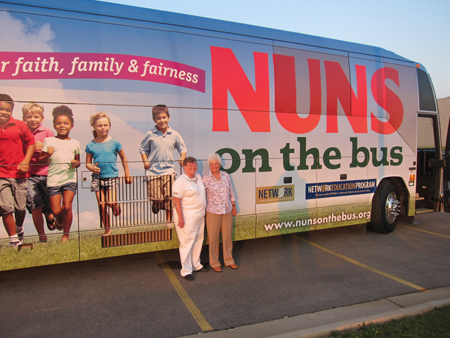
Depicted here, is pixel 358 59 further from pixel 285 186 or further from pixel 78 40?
pixel 78 40

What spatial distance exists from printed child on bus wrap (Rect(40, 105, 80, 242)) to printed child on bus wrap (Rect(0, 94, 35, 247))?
224 mm

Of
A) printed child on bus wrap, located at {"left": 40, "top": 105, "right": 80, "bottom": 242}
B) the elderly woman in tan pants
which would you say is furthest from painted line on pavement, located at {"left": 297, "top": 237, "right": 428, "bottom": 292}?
printed child on bus wrap, located at {"left": 40, "top": 105, "right": 80, "bottom": 242}

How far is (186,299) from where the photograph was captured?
454cm

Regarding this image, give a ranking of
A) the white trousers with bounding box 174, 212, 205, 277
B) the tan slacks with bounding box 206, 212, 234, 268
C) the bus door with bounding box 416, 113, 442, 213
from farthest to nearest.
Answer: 1. the bus door with bounding box 416, 113, 442, 213
2. the tan slacks with bounding box 206, 212, 234, 268
3. the white trousers with bounding box 174, 212, 205, 277

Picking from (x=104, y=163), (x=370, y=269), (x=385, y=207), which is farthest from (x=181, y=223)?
(x=385, y=207)

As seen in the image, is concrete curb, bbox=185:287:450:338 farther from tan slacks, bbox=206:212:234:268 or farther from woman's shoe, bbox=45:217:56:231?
woman's shoe, bbox=45:217:56:231

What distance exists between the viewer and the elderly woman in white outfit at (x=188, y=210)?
497 centimetres

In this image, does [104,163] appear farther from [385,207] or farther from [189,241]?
[385,207]

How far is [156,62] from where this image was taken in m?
5.03

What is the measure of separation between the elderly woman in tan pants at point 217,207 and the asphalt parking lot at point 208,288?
0.41 m

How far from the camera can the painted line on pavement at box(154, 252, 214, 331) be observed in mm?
3923

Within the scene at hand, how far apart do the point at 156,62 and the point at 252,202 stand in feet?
8.65

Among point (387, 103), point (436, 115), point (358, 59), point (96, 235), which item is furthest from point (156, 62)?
point (436, 115)

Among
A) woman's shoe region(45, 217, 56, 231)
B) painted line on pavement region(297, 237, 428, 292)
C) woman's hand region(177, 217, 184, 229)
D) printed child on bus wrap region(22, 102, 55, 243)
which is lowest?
painted line on pavement region(297, 237, 428, 292)
